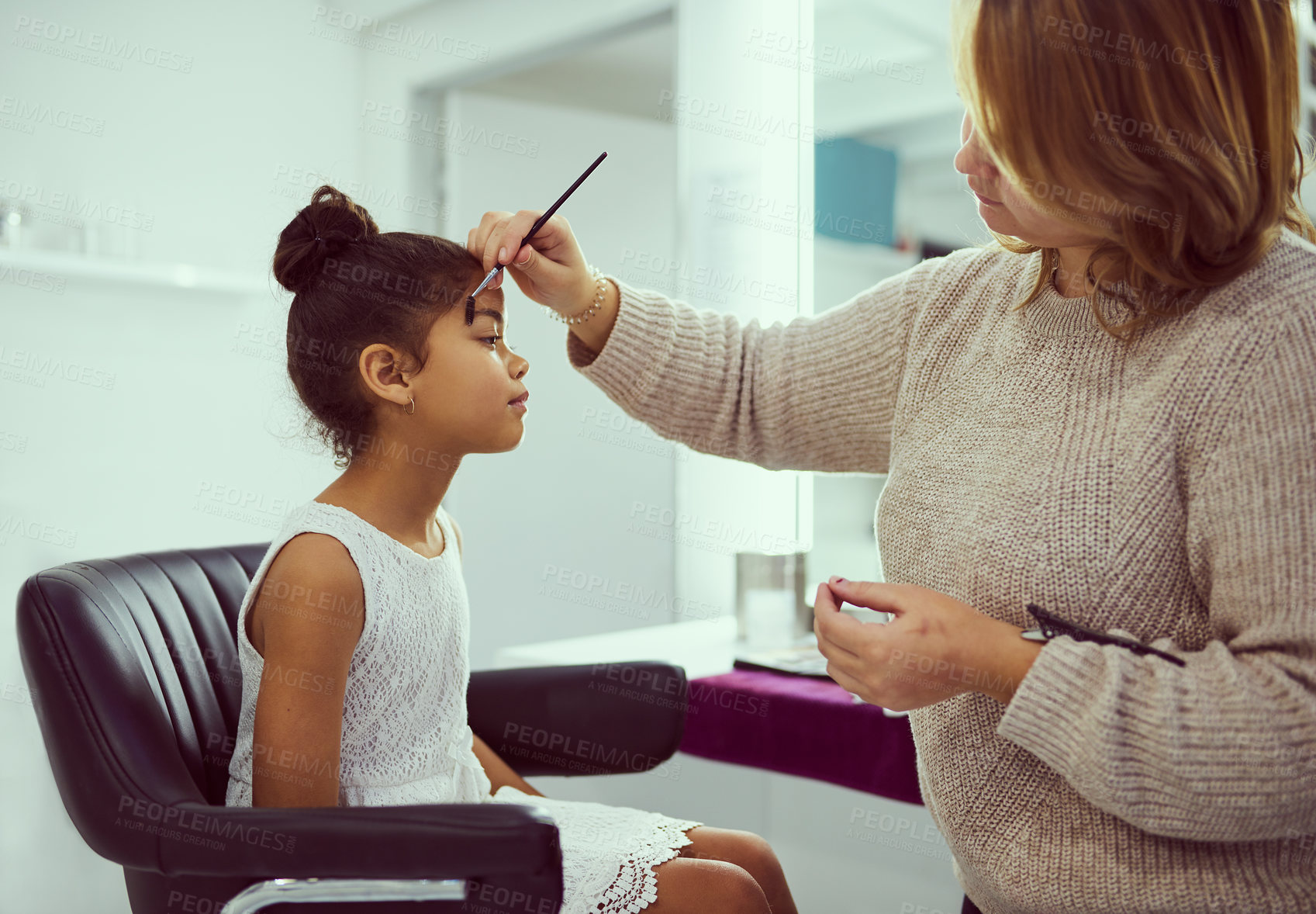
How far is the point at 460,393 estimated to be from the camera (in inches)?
45.8

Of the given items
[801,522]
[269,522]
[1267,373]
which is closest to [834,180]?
[801,522]

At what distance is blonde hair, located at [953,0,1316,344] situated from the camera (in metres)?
0.79

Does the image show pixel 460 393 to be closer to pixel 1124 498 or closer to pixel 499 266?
pixel 499 266

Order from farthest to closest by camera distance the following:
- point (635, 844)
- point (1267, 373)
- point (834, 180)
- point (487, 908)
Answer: point (834, 180)
point (635, 844)
point (487, 908)
point (1267, 373)

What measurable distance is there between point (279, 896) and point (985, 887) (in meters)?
0.65

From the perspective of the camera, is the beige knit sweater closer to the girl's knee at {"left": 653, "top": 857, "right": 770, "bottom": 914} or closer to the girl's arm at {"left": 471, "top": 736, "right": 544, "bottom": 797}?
the girl's knee at {"left": 653, "top": 857, "right": 770, "bottom": 914}

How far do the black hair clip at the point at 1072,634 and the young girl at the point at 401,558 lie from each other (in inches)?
17.5

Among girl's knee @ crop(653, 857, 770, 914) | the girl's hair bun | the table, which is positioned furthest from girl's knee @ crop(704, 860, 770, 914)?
the girl's hair bun

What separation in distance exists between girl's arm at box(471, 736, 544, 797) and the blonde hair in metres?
0.94

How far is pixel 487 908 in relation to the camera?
3.23ft

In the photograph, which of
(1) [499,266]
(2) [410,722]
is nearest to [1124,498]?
(1) [499,266]

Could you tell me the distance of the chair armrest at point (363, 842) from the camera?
853 mm

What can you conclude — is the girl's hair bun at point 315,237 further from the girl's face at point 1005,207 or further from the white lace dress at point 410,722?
the girl's face at point 1005,207

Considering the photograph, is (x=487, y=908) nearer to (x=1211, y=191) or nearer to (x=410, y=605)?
(x=410, y=605)
